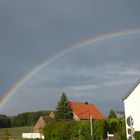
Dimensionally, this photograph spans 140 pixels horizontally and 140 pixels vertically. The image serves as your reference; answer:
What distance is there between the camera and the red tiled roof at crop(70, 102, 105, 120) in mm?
75062

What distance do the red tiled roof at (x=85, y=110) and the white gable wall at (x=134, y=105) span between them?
94.9 ft

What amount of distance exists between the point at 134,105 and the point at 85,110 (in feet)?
110

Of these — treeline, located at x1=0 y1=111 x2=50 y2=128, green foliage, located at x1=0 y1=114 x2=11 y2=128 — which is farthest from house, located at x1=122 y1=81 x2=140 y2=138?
treeline, located at x1=0 y1=111 x2=50 y2=128

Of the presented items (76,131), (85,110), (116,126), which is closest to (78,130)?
(76,131)

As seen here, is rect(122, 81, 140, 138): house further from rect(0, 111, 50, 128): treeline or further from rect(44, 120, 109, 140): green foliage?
rect(0, 111, 50, 128): treeline

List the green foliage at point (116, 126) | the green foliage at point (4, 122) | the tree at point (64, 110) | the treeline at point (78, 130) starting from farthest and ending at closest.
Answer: the green foliage at point (4, 122)
the tree at point (64, 110)
the green foliage at point (116, 126)
the treeline at point (78, 130)

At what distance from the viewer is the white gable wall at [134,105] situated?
43.8 metres

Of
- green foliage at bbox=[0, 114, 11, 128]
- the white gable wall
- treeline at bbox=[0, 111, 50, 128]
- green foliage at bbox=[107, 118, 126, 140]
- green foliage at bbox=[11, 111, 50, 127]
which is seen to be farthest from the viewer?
green foliage at bbox=[11, 111, 50, 127]

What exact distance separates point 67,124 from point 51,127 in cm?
263

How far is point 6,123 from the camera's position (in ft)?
338

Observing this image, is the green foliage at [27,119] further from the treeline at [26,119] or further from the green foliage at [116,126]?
the green foliage at [116,126]

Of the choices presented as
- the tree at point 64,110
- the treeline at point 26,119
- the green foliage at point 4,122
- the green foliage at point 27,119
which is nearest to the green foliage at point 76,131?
the tree at point 64,110

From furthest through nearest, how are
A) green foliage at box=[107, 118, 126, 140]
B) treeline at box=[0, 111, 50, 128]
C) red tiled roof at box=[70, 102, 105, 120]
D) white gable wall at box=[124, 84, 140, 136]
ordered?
treeline at box=[0, 111, 50, 128] → red tiled roof at box=[70, 102, 105, 120] → green foliage at box=[107, 118, 126, 140] → white gable wall at box=[124, 84, 140, 136]

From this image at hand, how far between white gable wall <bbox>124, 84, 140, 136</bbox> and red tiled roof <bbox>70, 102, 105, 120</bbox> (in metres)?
28.9
